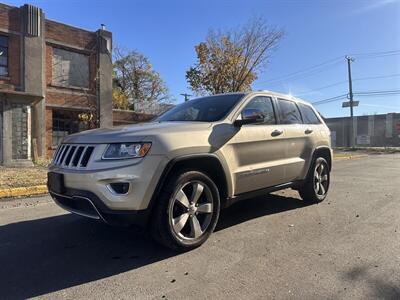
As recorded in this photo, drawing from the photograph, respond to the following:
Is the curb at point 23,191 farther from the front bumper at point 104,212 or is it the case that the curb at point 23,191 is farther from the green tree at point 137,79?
the green tree at point 137,79

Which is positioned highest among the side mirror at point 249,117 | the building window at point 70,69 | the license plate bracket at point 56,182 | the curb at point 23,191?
the building window at point 70,69

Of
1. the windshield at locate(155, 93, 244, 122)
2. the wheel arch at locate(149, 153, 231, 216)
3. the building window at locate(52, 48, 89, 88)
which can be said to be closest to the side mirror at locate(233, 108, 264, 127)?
the windshield at locate(155, 93, 244, 122)

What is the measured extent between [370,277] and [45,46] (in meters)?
20.3

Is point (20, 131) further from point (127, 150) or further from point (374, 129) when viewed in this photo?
point (374, 129)

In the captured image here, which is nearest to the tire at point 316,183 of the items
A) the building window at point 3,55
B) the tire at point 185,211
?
the tire at point 185,211

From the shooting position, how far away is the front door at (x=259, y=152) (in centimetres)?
505

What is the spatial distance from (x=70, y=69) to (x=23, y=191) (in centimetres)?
1408

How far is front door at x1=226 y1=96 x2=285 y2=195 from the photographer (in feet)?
16.6

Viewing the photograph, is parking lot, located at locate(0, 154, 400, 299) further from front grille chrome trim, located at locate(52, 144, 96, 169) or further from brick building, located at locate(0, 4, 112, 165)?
brick building, located at locate(0, 4, 112, 165)

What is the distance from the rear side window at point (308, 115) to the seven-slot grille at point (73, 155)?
3924 millimetres

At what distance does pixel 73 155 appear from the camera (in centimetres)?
448

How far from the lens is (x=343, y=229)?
5410 mm

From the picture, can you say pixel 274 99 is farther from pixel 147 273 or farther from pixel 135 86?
pixel 135 86

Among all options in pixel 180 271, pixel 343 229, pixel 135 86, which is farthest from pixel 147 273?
pixel 135 86
